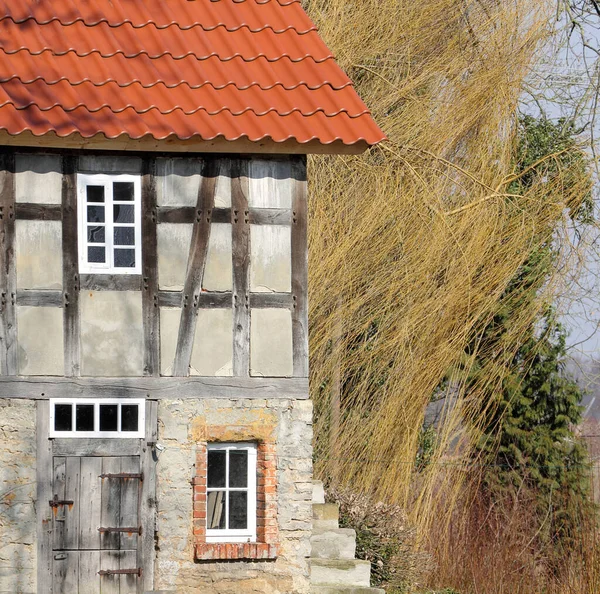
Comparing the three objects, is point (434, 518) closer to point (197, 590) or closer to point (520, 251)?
point (520, 251)

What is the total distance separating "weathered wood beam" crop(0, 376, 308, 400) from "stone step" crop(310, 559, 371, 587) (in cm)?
233

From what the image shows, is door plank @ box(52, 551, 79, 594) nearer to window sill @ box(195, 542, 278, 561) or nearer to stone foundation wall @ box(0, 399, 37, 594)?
stone foundation wall @ box(0, 399, 37, 594)

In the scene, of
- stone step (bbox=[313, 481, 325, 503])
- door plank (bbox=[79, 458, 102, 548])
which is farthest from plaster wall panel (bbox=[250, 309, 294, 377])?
stone step (bbox=[313, 481, 325, 503])

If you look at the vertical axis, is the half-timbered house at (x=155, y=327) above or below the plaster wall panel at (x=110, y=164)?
below

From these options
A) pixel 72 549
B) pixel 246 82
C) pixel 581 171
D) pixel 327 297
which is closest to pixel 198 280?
pixel 246 82

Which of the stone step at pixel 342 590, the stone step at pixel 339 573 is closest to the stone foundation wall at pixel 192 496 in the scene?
the stone step at pixel 342 590

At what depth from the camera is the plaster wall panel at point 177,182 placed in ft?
38.2

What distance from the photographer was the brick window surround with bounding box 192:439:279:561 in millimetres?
11492

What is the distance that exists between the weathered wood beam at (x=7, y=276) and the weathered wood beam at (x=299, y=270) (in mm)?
2735

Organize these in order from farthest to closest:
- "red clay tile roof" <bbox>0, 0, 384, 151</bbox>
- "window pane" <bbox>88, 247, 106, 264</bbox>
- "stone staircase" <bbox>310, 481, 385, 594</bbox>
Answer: "stone staircase" <bbox>310, 481, 385, 594</bbox>
"window pane" <bbox>88, 247, 106, 264</bbox>
"red clay tile roof" <bbox>0, 0, 384, 151</bbox>

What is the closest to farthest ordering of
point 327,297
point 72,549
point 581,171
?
point 72,549
point 327,297
point 581,171

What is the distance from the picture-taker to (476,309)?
57.5 ft

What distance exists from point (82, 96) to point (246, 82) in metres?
1.66

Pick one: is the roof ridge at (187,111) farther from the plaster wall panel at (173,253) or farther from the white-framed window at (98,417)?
the white-framed window at (98,417)
